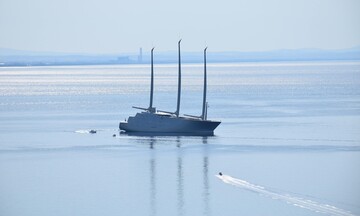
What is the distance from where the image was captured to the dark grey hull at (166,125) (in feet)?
265

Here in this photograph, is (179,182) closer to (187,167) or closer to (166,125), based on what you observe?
(187,167)

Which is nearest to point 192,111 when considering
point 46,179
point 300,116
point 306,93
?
point 300,116

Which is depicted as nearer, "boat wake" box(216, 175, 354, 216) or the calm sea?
"boat wake" box(216, 175, 354, 216)

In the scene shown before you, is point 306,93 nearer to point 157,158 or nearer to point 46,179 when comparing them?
point 157,158

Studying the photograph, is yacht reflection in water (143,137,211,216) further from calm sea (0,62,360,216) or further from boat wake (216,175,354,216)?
boat wake (216,175,354,216)

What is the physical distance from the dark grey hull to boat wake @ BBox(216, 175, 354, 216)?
902 inches

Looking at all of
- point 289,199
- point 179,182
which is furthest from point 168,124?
point 289,199

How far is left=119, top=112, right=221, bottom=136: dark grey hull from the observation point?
80.8 meters

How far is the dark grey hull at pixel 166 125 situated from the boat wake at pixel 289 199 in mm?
22916

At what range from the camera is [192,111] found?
365 feet

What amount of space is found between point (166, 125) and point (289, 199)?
33.0m

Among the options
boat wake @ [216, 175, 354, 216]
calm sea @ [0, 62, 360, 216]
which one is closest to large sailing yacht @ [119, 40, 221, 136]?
calm sea @ [0, 62, 360, 216]

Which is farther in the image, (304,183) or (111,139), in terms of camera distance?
(111,139)

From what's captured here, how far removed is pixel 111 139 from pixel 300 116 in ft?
87.1
